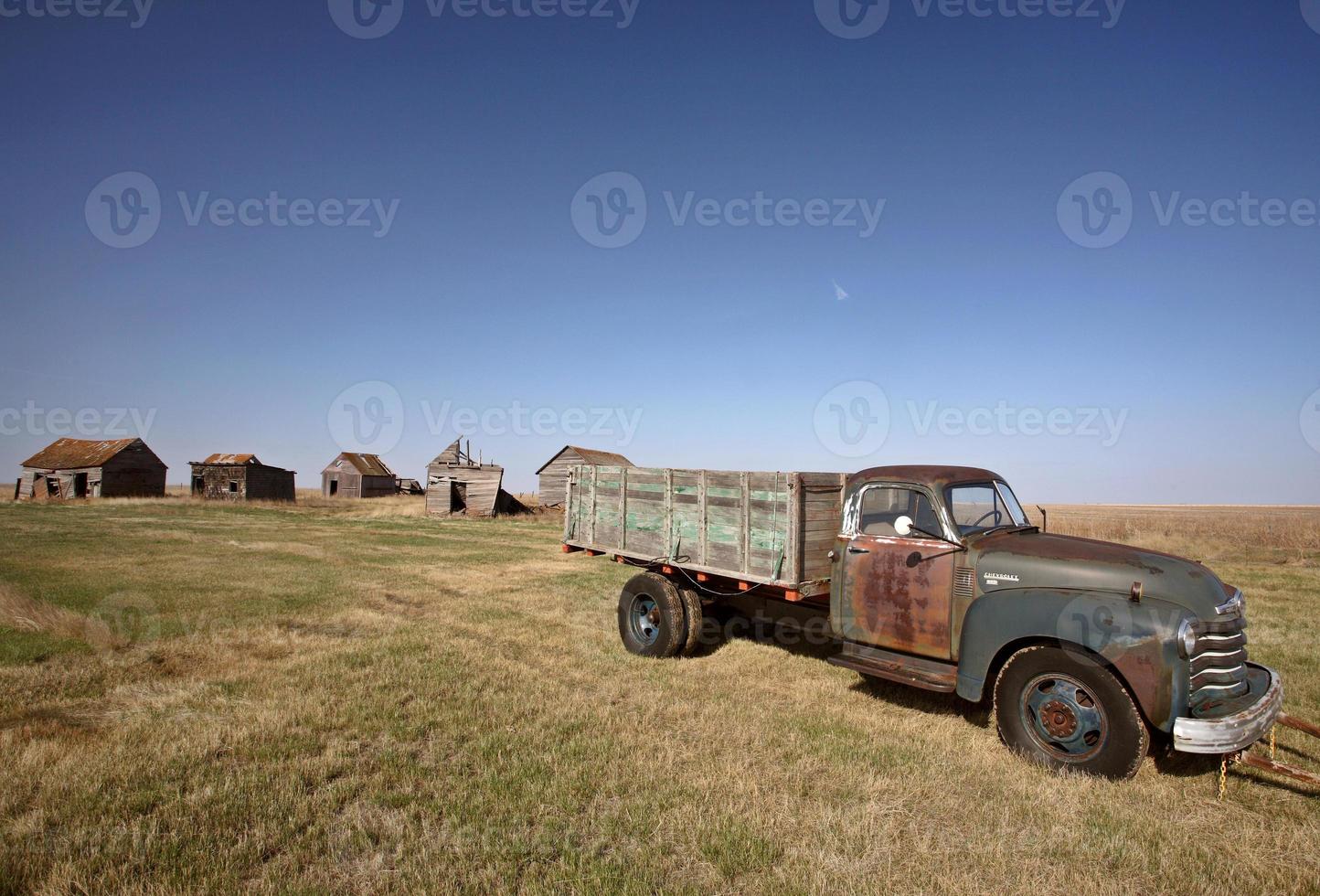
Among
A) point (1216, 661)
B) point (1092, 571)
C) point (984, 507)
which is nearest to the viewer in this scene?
point (1216, 661)

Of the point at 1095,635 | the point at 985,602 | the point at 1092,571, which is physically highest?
the point at 1092,571

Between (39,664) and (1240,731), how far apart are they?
11.3 meters

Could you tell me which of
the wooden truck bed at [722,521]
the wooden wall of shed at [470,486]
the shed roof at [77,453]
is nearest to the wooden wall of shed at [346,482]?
the shed roof at [77,453]

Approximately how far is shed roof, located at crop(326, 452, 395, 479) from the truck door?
180 feet

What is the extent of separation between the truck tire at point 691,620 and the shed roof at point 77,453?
4973cm

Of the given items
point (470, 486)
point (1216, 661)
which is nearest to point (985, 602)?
point (1216, 661)

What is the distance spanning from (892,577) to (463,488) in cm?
3500

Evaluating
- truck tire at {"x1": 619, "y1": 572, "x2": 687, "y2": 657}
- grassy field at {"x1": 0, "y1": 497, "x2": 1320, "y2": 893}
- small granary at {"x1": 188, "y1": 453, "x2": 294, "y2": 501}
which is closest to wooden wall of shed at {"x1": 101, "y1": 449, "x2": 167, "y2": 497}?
small granary at {"x1": 188, "y1": 453, "x2": 294, "y2": 501}

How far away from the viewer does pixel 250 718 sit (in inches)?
227

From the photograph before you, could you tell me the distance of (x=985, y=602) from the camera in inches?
213

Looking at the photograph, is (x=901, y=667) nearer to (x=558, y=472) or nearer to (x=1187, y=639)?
(x=1187, y=639)

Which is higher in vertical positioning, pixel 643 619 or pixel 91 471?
pixel 91 471

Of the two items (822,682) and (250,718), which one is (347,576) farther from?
(822,682)

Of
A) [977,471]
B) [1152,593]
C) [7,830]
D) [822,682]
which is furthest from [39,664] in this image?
[1152,593]
